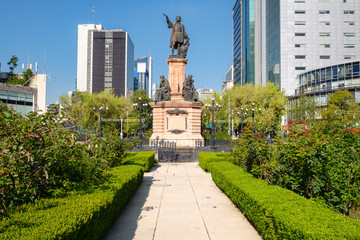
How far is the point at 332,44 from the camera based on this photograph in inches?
3029

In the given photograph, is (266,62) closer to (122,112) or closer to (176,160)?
(122,112)

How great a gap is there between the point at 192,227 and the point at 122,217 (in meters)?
2.09

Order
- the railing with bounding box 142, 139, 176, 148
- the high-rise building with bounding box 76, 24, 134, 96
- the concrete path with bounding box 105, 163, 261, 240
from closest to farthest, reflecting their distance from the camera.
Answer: the concrete path with bounding box 105, 163, 261, 240 < the railing with bounding box 142, 139, 176, 148 < the high-rise building with bounding box 76, 24, 134, 96

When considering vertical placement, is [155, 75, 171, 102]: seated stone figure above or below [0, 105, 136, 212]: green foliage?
above

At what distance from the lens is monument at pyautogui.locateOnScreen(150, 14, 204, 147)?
2666cm

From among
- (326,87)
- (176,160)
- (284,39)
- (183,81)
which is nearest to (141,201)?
(176,160)

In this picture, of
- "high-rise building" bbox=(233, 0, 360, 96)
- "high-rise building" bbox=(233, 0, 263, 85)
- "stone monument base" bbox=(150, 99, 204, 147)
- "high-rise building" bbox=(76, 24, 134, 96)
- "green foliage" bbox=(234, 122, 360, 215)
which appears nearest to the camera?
"green foliage" bbox=(234, 122, 360, 215)

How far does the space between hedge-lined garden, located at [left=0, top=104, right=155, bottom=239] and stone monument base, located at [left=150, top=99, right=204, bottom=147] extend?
17709mm

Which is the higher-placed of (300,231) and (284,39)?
(284,39)

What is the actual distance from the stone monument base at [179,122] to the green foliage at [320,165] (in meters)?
16.7

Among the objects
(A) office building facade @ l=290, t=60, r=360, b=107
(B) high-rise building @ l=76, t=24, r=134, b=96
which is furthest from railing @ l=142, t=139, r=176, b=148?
(B) high-rise building @ l=76, t=24, r=134, b=96

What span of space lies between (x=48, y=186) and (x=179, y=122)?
20161 mm

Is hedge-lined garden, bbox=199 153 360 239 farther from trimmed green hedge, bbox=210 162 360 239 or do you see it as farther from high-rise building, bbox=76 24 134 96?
high-rise building, bbox=76 24 134 96

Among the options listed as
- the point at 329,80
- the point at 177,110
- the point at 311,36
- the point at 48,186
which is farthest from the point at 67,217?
the point at 311,36
